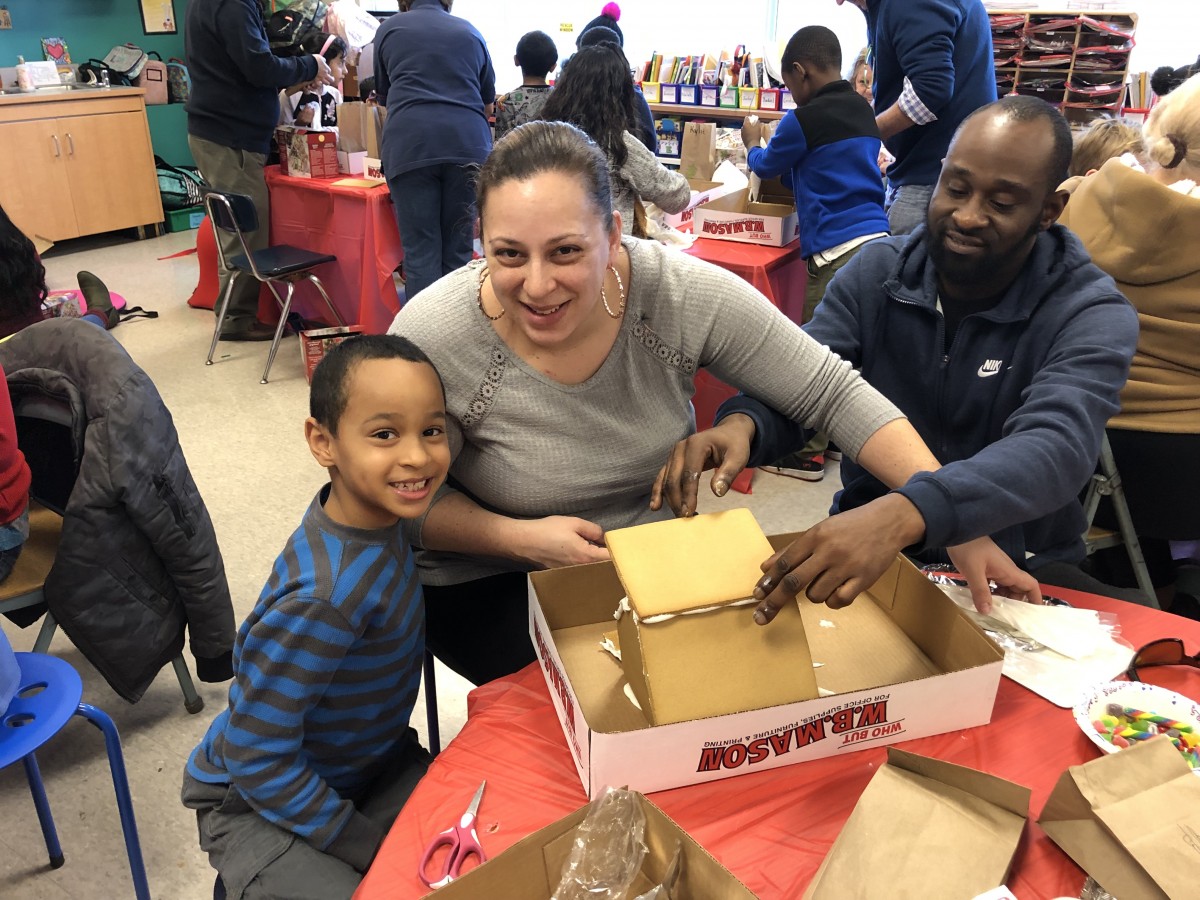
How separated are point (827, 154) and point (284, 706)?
2.52 meters

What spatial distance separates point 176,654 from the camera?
1971 millimetres

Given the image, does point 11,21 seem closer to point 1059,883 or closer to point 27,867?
point 27,867

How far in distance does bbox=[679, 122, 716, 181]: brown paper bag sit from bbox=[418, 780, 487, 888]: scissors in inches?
128

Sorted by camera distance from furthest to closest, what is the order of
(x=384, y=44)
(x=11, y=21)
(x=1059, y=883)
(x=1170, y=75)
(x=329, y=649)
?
(x=11, y=21), (x=1170, y=75), (x=384, y=44), (x=329, y=649), (x=1059, y=883)

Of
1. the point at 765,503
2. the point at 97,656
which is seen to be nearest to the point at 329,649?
the point at 97,656

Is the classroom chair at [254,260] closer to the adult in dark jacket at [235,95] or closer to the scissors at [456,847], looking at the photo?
the adult in dark jacket at [235,95]

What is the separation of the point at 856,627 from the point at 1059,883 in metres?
0.39

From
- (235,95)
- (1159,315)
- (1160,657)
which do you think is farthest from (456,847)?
(235,95)

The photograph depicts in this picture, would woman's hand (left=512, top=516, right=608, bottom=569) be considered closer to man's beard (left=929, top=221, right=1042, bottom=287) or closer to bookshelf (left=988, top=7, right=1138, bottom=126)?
man's beard (left=929, top=221, right=1042, bottom=287)

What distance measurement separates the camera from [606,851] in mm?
783

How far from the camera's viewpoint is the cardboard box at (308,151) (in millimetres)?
4273

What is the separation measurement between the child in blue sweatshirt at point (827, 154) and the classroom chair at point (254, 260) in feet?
7.30

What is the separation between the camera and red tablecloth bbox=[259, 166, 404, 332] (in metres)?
4.04

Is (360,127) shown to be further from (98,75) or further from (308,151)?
(98,75)
